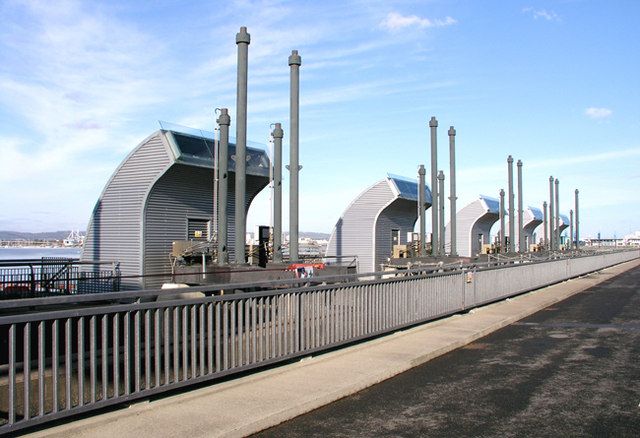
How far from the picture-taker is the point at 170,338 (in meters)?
6.73

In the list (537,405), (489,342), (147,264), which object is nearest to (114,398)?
(537,405)

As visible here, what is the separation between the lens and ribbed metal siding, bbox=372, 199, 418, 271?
41500mm

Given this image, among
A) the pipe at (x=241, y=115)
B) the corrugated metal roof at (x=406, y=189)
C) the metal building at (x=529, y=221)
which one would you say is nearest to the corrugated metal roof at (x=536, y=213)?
the metal building at (x=529, y=221)

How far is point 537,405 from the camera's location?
6.95 m

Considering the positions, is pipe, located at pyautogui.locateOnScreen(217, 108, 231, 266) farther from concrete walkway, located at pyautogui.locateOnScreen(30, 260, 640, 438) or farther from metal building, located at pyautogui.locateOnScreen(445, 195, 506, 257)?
metal building, located at pyautogui.locateOnScreen(445, 195, 506, 257)

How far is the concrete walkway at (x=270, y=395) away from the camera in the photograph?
5.69 m

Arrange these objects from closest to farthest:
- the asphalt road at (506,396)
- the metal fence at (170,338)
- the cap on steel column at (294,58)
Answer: the metal fence at (170,338) → the asphalt road at (506,396) → the cap on steel column at (294,58)

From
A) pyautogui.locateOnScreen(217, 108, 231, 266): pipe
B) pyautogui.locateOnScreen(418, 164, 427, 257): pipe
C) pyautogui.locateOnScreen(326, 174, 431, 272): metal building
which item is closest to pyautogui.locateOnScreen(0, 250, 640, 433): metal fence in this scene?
pyautogui.locateOnScreen(217, 108, 231, 266): pipe

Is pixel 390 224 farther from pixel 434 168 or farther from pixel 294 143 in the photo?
pixel 294 143

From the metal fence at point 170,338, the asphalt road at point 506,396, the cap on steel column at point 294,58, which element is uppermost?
the cap on steel column at point 294,58

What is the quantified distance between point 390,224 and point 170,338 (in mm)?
36642

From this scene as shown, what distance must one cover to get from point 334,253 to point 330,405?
1445 inches

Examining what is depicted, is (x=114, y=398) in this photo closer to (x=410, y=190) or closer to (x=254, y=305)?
(x=254, y=305)

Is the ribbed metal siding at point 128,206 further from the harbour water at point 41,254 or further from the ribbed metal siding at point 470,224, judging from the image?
the ribbed metal siding at point 470,224
